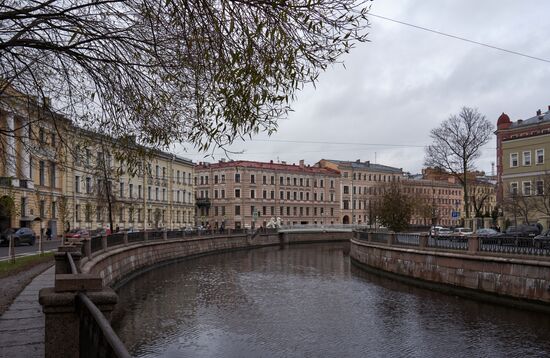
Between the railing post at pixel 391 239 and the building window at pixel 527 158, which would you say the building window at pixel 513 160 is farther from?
the railing post at pixel 391 239

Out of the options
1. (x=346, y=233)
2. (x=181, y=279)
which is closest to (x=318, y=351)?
(x=181, y=279)

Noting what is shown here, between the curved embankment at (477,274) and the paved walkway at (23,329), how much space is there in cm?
1773

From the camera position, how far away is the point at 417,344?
52.6 feet

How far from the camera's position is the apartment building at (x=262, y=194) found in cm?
9188

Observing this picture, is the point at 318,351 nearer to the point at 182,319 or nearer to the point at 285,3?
the point at 182,319

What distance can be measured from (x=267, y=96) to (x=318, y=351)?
32.9 feet

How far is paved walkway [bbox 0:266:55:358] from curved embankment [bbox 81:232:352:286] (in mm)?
4773

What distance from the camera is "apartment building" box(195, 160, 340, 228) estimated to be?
91875mm

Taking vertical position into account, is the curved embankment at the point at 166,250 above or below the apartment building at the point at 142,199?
below

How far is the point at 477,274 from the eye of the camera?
81.1 feet

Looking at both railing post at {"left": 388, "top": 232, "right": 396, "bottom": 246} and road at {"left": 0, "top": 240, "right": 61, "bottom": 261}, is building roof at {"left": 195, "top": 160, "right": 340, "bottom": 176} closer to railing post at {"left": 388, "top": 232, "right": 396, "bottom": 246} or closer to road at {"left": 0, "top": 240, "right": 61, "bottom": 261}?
road at {"left": 0, "top": 240, "right": 61, "bottom": 261}

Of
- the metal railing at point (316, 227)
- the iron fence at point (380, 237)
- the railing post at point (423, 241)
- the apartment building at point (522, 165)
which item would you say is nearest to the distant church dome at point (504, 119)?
the apartment building at point (522, 165)

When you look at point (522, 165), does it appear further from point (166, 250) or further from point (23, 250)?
point (23, 250)

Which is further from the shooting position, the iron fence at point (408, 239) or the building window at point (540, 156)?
the building window at point (540, 156)
